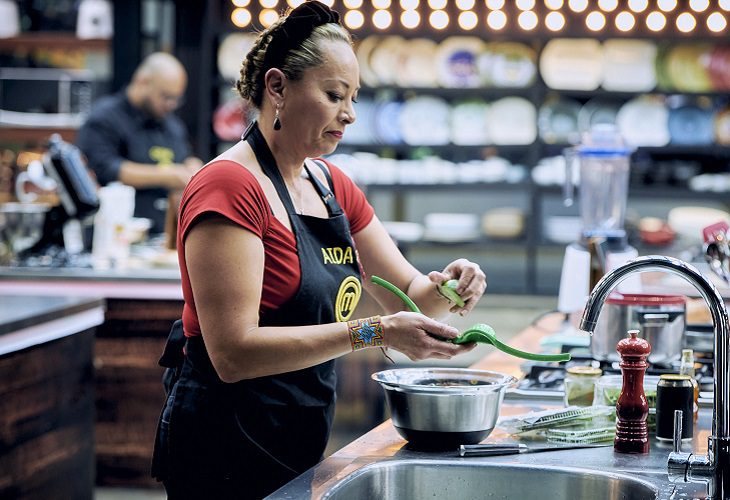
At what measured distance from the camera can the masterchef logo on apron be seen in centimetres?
218

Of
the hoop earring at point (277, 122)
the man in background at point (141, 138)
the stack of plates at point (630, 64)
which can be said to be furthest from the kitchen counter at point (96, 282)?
the stack of plates at point (630, 64)

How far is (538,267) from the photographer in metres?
7.94

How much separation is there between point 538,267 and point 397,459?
6.18m

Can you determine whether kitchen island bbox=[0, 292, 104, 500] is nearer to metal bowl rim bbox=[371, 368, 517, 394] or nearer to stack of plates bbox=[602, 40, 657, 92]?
metal bowl rim bbox=[371, 368, 517, 394]

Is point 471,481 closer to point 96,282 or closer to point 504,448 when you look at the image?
point 504,448

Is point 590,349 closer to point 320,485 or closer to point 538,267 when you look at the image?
point 320,485

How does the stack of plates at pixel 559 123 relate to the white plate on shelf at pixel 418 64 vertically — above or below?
below

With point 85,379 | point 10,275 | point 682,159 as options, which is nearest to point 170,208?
point 10,275

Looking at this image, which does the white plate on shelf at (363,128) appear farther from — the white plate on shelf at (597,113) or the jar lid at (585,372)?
the jar lid at (585,372)

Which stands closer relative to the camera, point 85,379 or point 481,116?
point 85,379

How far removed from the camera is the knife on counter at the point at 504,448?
1.89 m

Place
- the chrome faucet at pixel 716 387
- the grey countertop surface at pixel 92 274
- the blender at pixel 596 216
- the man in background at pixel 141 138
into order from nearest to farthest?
1. the chrome faucet at pixel 716 387
2. the blender at pixel 596 216
3. the grey countertop surface at pixel 92 274
4. the man in background at pixel 141 138

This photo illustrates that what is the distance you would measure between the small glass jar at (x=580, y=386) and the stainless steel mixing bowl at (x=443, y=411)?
326mm

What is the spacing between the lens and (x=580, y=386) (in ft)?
7.39
